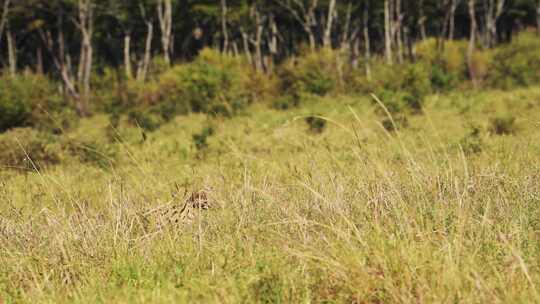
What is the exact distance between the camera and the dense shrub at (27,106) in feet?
50.7

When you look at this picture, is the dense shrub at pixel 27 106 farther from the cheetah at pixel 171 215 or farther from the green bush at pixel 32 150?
the cheetah at pixel 171 215

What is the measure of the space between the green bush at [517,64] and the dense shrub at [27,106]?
1508cm

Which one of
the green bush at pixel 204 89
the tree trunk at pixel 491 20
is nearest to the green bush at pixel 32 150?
the green bush at pixel 204 89

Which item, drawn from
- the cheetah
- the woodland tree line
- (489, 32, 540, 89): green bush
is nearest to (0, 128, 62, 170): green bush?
the cheetah

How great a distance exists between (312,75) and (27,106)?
915cm

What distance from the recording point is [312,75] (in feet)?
61.5

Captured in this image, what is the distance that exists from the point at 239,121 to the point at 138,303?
39.1 ft

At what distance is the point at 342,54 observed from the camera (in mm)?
21750

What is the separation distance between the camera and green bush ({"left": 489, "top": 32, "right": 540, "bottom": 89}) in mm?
19328

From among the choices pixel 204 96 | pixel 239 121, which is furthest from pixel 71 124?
pixel 239 121

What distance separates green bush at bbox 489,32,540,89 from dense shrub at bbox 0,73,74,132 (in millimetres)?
15081

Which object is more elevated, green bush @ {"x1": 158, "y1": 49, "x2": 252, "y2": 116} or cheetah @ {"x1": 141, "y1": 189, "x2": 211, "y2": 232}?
cheetah @ {"x1": 141, "y1": 189, "x2": 211, "y2": 232}

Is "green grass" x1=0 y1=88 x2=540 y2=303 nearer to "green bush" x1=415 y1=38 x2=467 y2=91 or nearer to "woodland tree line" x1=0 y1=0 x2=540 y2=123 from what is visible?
"green bush" x1=415 y1=38 x2=467 y2=91

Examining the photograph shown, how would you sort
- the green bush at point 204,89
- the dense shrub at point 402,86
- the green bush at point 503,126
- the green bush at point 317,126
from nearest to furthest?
the green bush at point 503,126
the green bush at point 317,126
the dense shrub at point 402,86
the green bush at point 204,89
